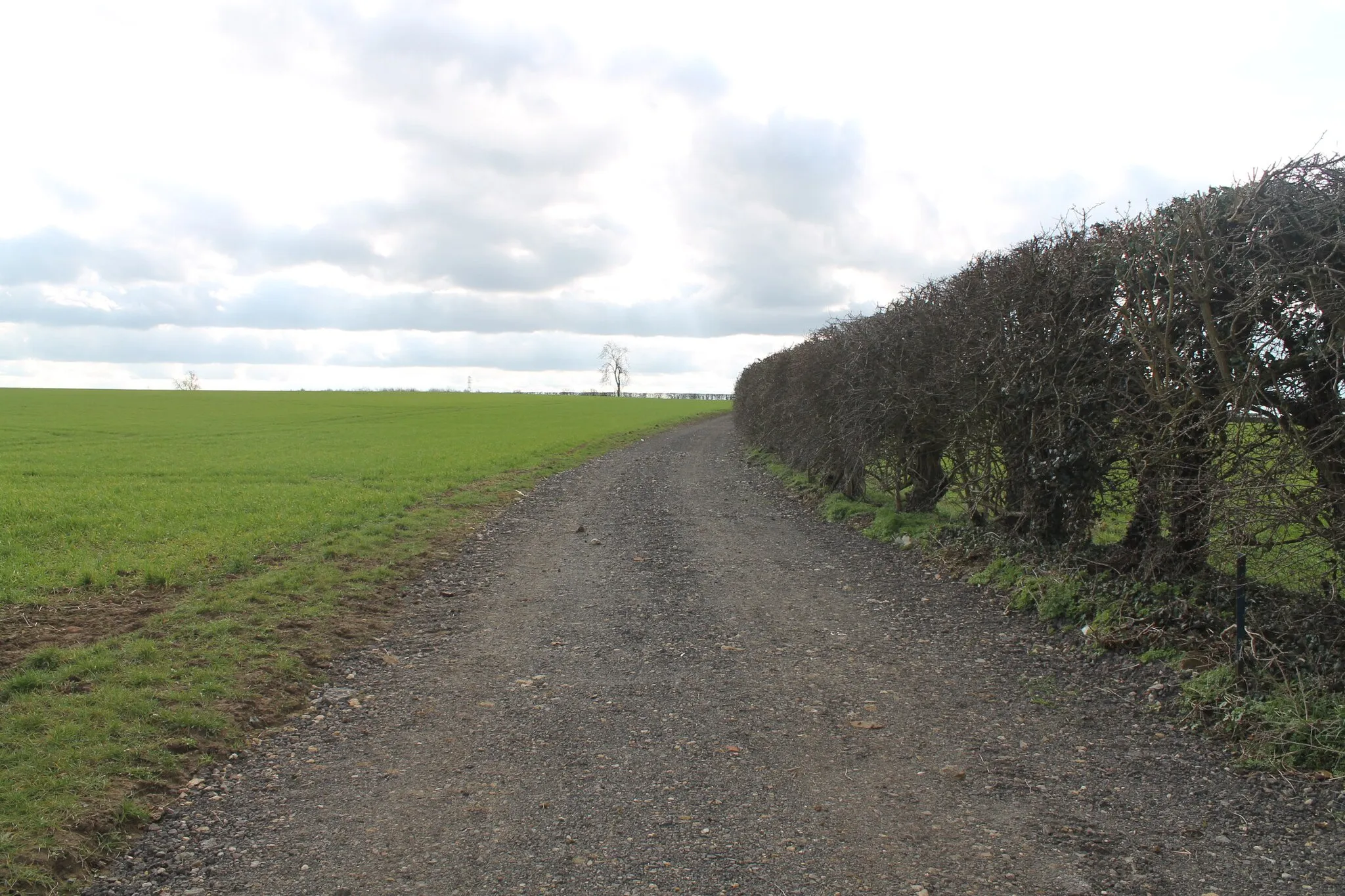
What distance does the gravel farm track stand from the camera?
3.48 m

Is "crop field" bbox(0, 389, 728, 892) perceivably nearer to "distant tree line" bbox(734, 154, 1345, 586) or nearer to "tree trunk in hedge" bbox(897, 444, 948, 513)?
"distant tree line" bbox(734, 154, 1345, 586)

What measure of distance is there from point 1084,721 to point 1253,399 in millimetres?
2357

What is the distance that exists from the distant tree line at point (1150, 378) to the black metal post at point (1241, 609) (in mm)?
132

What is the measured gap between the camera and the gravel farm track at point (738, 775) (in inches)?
137

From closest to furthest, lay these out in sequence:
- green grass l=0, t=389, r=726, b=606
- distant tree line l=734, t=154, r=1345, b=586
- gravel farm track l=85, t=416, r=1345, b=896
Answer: gravel farm track l=85, t=416, r=1345, b=896 → distant tree line l=734, t=154, r=1345, b=586 → green grass l=0, t=389, r=726, b=606

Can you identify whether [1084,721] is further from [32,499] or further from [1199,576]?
[32,499]

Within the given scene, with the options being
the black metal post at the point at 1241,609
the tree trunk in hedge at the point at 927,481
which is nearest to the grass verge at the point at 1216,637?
the black metal post at the point at 1241,609

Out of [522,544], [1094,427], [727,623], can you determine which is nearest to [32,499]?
[522,544]

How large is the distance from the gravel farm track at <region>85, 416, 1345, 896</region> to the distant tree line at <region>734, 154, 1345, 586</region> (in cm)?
134

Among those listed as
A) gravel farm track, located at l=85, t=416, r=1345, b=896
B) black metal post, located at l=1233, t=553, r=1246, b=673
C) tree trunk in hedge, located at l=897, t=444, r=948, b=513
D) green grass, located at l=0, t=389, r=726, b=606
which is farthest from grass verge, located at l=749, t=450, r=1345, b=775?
green grass, located at l=0, t=389, r=726, b=606

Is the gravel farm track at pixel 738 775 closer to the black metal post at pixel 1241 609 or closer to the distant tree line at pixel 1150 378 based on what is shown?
the black metal post at pixel 1241 609

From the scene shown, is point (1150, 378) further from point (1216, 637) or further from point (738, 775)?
point (738, 775)

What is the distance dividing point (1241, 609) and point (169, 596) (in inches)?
349

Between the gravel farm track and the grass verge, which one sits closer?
the gravel farm track
